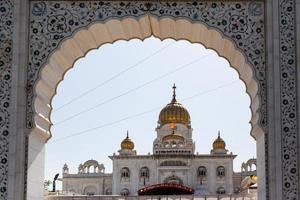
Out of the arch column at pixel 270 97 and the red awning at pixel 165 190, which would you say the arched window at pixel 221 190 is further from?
the arch column at pixel 270 97

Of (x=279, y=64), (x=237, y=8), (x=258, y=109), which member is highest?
(x=237, y=8)

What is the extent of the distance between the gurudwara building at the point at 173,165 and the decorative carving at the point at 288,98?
32794mm

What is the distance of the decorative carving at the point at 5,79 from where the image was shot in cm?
673

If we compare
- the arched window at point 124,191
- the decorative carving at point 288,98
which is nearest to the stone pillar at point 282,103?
the decorative carving at point 288,98

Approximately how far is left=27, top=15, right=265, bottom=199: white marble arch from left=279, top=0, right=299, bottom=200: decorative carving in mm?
289

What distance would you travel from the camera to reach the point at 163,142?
134 ft

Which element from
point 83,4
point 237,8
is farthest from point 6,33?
point 237,8

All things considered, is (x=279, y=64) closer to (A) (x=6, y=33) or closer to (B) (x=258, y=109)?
(B) (x=258, y=109)

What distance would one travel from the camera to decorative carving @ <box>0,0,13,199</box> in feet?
22.1

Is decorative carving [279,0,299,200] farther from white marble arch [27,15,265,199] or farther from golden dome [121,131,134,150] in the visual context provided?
golden dome [121,131,134,150]

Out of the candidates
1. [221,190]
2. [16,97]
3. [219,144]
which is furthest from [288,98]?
[219,144]

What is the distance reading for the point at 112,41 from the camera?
25.2ft

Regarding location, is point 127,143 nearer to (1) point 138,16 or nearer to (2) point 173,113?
(2) point 173,113

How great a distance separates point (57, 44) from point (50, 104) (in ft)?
2.73
